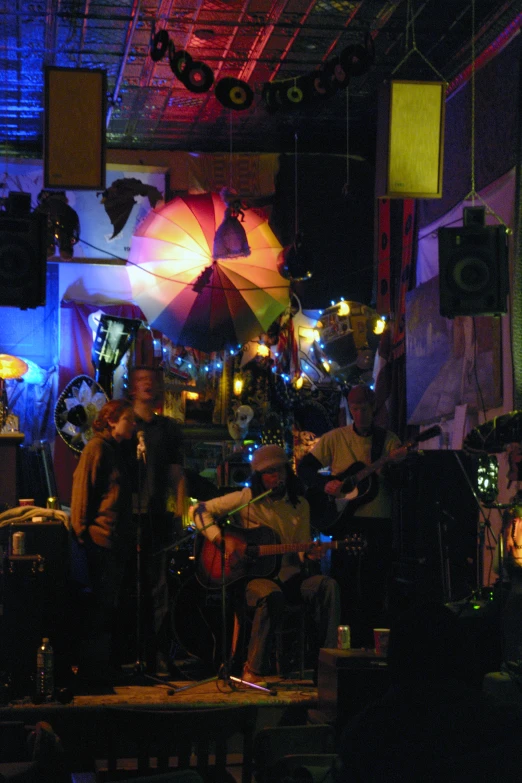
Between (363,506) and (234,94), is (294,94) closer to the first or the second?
(234,94)

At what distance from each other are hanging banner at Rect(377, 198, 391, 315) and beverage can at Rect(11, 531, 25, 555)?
5.49 metres

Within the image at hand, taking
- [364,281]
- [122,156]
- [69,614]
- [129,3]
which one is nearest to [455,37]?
[129,3]

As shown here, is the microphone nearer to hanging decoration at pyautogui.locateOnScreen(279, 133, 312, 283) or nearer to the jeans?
the jeans

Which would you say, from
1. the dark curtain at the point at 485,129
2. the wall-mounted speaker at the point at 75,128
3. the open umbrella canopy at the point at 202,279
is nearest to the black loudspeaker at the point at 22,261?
the wall-mounted speaker at the point at 75,128

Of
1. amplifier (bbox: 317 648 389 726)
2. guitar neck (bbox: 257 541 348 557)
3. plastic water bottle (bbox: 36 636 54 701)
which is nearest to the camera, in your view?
amplifier (bbox: 317 648 389 726)

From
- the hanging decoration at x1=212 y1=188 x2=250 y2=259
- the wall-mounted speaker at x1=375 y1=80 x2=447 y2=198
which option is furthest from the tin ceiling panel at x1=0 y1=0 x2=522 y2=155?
the hanging decoration at x1=212 y1=188 x2=250 y2=259

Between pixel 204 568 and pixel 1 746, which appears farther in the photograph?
pixel 204 568

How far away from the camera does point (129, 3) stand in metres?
8.80

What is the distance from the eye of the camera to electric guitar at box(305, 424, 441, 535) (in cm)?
726

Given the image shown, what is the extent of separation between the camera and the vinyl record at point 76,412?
11969 mm

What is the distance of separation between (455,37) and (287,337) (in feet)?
13.0

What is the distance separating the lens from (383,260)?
36.2 feet

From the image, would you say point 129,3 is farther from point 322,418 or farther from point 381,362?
point 322,418

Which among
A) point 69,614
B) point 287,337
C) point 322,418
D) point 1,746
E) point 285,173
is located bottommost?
point 1,746
